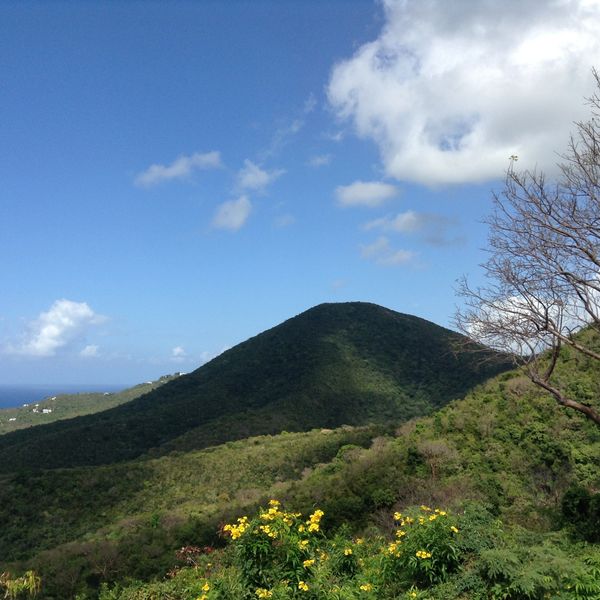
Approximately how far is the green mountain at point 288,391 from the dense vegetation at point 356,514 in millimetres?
15173

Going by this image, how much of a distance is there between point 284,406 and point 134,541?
44.7 meters

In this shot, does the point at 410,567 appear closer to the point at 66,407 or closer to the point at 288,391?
the point at 288,391

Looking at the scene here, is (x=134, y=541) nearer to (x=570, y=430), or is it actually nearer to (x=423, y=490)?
(x=423, y=490)

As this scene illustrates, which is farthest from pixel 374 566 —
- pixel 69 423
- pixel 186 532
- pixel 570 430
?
pixel 69 423

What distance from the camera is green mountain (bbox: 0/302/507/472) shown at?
194ft

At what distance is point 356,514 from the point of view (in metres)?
19.4

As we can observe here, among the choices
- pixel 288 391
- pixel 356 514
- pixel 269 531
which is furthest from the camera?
pixel 288 391

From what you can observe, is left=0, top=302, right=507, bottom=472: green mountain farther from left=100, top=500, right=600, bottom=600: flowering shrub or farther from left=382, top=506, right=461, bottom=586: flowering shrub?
left=382, top=506, right=461, bottom=586: flowering shrub

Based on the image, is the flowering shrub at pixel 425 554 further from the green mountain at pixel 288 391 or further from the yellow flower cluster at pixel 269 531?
the green mountain at pixel 288 391

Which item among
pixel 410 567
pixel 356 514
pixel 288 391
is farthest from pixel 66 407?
pixel 410 567

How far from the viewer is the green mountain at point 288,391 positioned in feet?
194

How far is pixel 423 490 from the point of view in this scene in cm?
1845

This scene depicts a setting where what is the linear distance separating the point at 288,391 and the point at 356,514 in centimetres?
5691

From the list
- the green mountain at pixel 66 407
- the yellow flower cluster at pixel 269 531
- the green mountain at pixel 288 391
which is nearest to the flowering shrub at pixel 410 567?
the yellow flower cluster at pixel 269 531
